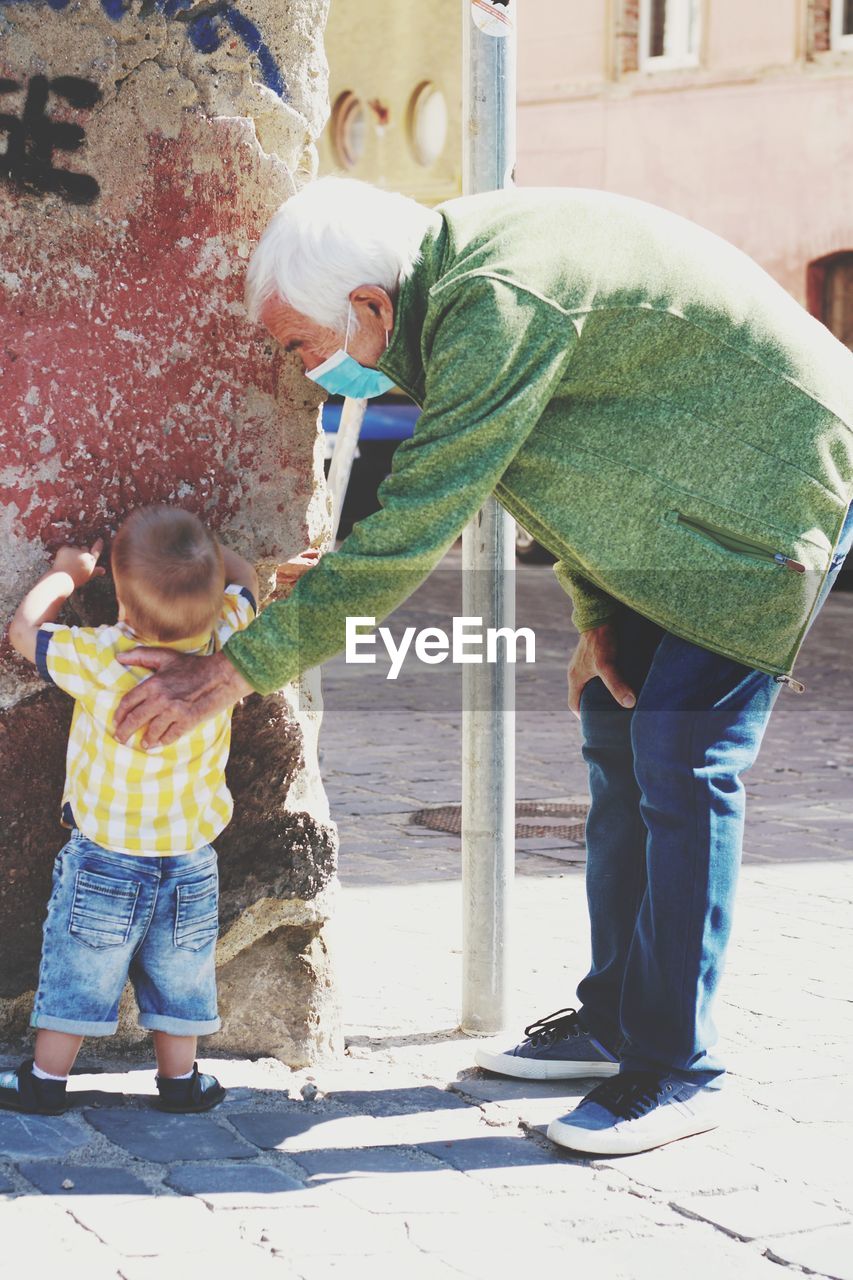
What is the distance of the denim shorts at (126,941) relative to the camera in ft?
10.9

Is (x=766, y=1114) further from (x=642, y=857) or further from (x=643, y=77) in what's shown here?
(x=643, y=77)

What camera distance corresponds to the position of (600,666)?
12.0ft

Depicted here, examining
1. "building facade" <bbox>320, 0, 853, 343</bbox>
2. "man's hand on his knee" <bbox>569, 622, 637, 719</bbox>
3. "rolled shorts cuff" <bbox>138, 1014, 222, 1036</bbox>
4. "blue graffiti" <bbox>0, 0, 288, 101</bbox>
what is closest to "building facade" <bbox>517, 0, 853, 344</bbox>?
"building facade" <bbox>320, 0, 853, 343</bbox>

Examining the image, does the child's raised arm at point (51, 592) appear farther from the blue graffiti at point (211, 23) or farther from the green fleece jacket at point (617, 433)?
the blue graffiti at point (211, 23)

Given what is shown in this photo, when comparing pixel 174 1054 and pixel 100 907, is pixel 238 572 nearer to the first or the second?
pixel 100 907

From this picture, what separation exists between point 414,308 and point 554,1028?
1.43m

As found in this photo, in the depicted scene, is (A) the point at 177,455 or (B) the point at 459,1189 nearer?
(B) the point at 459,1189

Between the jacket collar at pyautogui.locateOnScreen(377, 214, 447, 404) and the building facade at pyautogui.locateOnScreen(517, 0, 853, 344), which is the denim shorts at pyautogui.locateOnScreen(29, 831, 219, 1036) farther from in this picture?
the building facade at pyautogui.locateOnScreen(517, 0, 853, 344)

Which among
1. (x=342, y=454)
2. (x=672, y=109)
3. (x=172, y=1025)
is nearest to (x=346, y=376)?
(x=172, y=1025)

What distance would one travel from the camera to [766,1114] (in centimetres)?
347

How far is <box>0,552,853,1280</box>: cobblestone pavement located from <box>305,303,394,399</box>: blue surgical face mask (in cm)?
127

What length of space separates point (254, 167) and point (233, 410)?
0.44 meters

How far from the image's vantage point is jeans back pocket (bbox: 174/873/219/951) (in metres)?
3.39

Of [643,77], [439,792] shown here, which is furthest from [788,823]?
[643,77]
